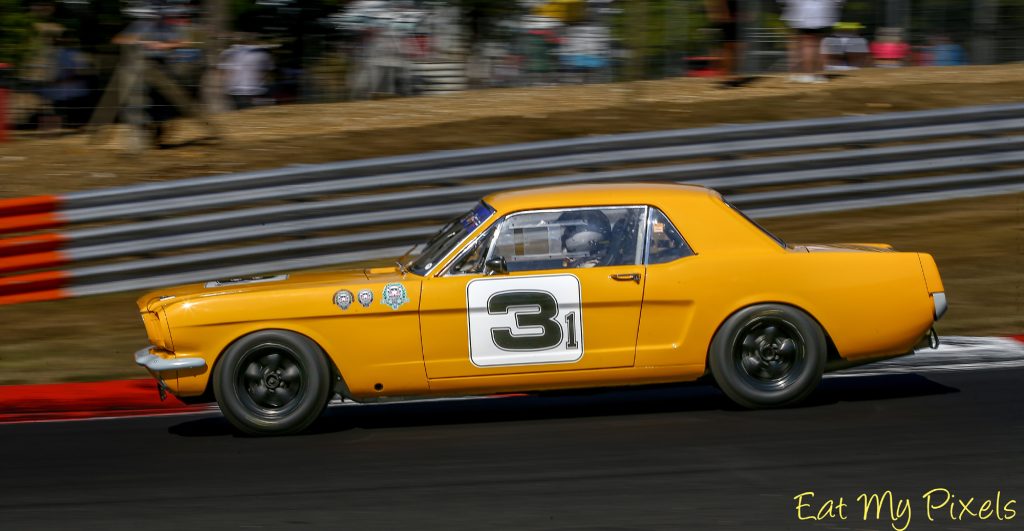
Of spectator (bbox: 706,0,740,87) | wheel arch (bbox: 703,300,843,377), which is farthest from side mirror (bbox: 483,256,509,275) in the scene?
spectator (bbox: 706,0,740,87)

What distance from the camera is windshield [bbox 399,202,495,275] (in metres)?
6.55

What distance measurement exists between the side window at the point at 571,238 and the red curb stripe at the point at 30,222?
207 inches

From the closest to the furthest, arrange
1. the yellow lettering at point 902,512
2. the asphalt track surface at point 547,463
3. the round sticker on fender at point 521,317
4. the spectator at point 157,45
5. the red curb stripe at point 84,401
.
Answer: the yellow lettering at point 902,512, the asphalt track surface at point 547,463, the round sticker on fender at point 521,317, the red curb stripe at point 84,401, the spectator at point 157,45

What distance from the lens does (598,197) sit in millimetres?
6629

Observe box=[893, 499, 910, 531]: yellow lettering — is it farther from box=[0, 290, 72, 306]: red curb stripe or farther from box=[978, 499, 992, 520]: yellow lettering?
box=[0, 290, 72, 306]: red curb stripe

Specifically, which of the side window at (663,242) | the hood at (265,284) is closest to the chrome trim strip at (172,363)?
the hood at (265,284)

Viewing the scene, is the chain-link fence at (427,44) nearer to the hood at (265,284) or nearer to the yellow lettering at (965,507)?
the hood at (265,284)

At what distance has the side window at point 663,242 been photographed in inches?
257

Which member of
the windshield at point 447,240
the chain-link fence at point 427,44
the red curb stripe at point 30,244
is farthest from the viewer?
the chain-link fence at point 427,44

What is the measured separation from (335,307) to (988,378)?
3.90 m

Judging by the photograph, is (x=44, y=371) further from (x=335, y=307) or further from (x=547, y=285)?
(x=547, y=285)

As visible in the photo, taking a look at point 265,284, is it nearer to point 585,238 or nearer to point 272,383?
point 272,383

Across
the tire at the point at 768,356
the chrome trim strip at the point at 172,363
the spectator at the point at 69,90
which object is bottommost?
the tire at the point at 768,356

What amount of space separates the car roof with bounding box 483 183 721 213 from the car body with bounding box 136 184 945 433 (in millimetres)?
16
